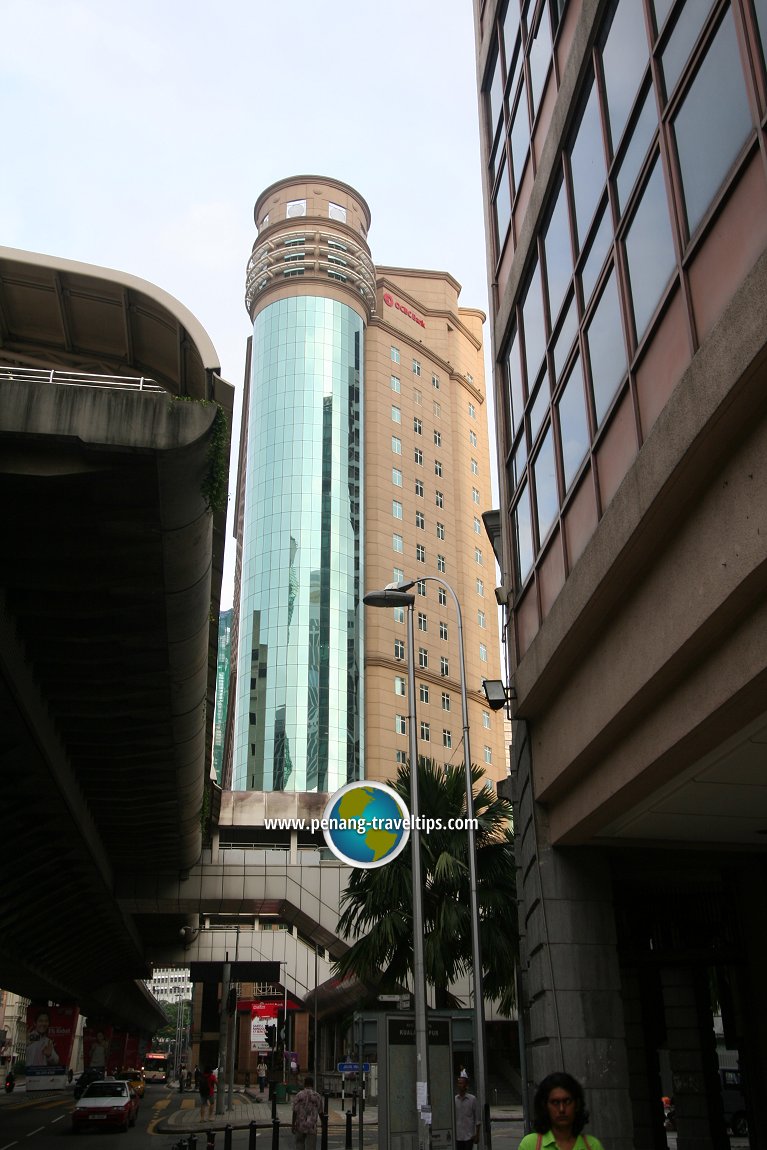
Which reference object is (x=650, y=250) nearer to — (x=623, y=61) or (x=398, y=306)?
(x=623, y=61)

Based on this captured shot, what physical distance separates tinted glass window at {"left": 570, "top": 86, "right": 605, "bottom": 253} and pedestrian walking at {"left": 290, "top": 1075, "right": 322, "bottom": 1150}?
15848mm

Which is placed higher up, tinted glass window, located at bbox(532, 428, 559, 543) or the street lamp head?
the street lamp head

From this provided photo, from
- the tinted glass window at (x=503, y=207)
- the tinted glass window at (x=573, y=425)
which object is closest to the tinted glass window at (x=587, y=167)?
the tinted glass window at (x=573, y=425)

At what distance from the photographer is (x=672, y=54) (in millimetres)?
9242

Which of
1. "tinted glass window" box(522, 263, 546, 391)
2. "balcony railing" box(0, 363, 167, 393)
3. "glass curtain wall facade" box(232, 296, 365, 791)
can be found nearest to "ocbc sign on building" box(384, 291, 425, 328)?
"glass curtain wall facade" box(232, 296, 365, 791)

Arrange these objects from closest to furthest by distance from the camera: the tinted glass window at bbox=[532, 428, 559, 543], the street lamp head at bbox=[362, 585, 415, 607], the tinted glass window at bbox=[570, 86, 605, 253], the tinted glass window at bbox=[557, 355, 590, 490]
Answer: the tinted glass window at bbox=[570, 86, 605, 253] → the tinted glass window at bbox=[557, 355, 590, 490] → the tinted glass window at bbox=[532, 428, 559, 543] → the street lamp head at bbox=[362, 585, 415, 607]

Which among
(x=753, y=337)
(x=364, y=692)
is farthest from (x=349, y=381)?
(x=753, y=337)

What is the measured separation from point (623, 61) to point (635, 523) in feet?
16.7

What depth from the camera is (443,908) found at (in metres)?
21.1

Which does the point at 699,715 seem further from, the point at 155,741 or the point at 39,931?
the point at 39,931

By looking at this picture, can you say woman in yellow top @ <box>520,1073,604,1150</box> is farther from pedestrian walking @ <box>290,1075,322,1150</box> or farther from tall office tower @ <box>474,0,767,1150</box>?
pedestrian walking @ <box>290,1075,322,1150</box>

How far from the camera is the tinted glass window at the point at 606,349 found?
1070 centimetres

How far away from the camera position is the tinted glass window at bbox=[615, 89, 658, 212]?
9773 mm

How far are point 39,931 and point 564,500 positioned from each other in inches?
1331
